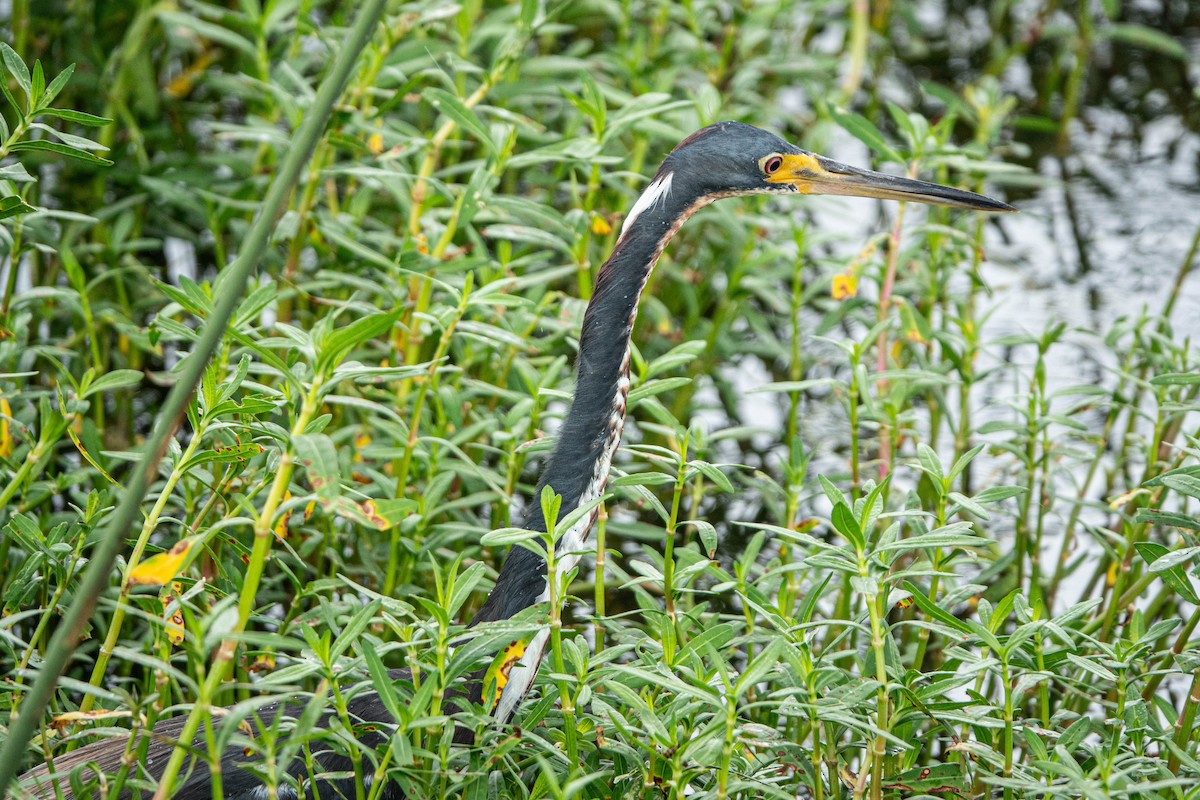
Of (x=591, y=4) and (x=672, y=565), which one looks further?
(x=591, y=4)

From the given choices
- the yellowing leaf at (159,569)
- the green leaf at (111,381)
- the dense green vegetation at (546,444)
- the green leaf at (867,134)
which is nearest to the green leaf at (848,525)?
the dense green vegetation at (546,444)

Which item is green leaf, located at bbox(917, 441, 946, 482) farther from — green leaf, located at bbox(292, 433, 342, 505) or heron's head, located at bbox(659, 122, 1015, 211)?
green leaf, located at bbox(292, 433, 342, 505)

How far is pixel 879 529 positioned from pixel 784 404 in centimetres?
128

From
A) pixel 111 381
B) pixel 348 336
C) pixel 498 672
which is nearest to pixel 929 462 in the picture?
pixel 498 672

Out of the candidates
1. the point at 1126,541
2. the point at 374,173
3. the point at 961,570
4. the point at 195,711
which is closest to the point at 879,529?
the point at 961,570

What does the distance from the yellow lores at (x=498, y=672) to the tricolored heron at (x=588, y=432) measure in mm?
18

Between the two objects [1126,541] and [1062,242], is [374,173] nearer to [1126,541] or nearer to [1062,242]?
[1126,541]

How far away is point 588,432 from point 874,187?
942 millimetres

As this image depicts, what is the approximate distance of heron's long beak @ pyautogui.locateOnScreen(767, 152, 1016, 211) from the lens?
294 centimetres

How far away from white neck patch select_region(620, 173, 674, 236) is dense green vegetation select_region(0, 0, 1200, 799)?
34 cm

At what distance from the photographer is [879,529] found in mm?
3611

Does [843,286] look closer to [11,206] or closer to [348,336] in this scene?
[348,336]

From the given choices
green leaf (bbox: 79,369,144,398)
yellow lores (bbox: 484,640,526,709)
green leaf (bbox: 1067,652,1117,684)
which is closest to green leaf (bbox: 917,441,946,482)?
green leaf (bbox: 1067,652,1117,684)

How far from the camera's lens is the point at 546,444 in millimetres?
2828
